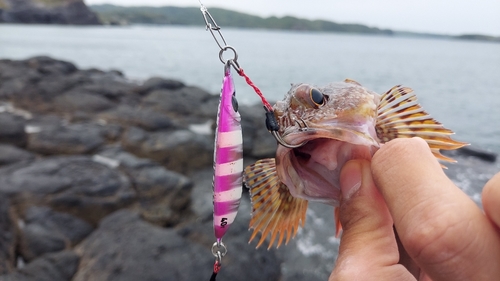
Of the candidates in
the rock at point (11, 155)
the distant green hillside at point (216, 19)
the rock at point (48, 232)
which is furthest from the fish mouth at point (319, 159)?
the distant green hillside at point (216, 19)

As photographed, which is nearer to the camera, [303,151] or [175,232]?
[303,151]

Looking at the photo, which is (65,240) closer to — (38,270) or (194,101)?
(38,270)

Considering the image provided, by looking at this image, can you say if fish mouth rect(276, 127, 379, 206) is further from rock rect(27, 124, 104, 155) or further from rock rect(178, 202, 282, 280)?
rock rect(27, 124, 104, 155)

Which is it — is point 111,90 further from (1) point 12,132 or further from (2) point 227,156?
(2) point 227,156

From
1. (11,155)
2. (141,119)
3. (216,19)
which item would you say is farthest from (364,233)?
(216,19)

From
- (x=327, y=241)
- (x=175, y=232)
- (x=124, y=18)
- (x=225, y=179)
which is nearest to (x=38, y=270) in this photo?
(x=175, y=232)

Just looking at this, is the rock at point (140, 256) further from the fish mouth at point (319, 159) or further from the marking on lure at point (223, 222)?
the fish mouth at point (319, 159)
